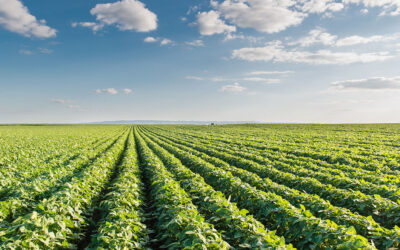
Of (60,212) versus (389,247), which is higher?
(60,212)

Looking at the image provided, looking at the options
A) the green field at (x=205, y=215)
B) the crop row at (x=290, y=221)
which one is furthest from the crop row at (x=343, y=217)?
the crop row at (x=290, y=221)

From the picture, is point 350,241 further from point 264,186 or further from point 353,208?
point 264,186

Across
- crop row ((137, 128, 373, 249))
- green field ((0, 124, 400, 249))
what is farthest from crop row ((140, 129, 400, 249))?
crop row ((137, 128, 373, 249))

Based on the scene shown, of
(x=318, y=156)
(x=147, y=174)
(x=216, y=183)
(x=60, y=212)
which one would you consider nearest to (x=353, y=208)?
(x=216, y=183)

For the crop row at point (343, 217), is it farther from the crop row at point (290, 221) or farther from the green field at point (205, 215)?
the crop row at point (290, 221)

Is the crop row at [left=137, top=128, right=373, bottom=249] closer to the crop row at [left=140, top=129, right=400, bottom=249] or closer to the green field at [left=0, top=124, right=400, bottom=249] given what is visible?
the green field at [left=0, top=124, right=400, bottom=249]

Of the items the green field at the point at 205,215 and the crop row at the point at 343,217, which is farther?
the crop row at the point at 343,217

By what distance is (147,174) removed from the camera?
1236 centimetres

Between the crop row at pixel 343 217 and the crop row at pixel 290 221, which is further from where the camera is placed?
the crop row at pixel 343 217

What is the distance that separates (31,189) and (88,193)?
7.47 ft

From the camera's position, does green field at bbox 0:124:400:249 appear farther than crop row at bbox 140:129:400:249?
No

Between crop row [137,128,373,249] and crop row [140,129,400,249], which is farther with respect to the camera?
crop row [140,129,400,249]

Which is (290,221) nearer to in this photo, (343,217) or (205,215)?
(343,217)

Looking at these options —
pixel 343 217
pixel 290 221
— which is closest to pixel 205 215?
pixel 290 221
